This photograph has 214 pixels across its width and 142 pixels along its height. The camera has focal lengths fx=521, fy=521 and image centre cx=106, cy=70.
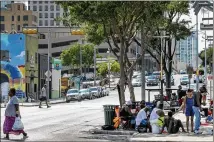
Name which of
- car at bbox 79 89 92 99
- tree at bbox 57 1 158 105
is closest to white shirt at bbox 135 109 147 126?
tree at bbox 57 1 158 105

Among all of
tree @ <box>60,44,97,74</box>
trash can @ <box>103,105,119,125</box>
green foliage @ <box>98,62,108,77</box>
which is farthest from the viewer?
green foliage @ <box>98,62,108,77</box>

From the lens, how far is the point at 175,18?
39.9 m

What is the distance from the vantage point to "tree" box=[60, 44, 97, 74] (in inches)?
3720

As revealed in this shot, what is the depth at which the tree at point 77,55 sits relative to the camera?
94488mm

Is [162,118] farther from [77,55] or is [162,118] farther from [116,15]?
[77,55]

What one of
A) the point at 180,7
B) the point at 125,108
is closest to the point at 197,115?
the point at 125,108

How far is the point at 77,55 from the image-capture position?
94.9 metres

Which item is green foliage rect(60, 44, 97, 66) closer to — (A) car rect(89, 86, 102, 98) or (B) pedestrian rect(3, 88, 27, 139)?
(A) car rect(89, 86, 102, 98)

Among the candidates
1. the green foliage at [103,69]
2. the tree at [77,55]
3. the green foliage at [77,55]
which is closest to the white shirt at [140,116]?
the tree at [77,55]

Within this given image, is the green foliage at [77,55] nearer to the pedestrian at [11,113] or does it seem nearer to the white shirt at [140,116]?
the white shirt at [140,116]

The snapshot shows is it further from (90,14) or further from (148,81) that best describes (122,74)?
(148,81)

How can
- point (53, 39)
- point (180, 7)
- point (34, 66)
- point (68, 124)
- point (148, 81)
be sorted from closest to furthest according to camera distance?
point (68, 124) < point (180, 7) < point (34, 66) < point (148, 81) < point (53, 39)

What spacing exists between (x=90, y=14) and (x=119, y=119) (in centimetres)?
→ 399

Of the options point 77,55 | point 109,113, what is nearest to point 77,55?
point 77,55
